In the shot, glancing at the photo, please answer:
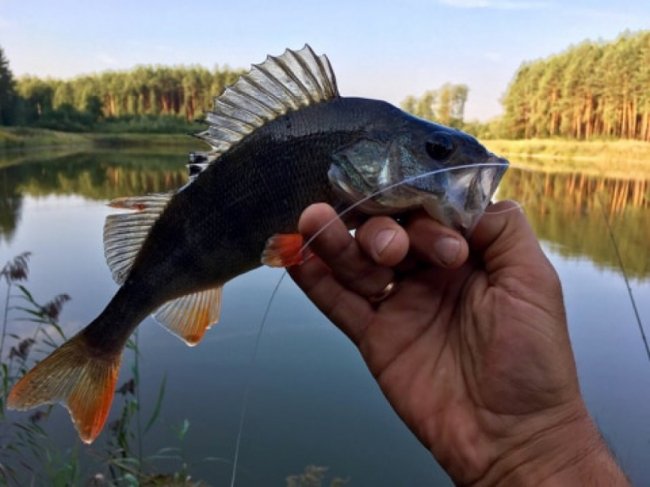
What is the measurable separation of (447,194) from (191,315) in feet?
4.00

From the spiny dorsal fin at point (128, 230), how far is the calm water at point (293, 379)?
5.66 feet

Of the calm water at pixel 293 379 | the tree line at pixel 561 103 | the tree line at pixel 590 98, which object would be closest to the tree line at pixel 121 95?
the tree line at pixel 561 103

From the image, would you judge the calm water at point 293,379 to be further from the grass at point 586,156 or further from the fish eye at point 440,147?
the grass at point 586,156

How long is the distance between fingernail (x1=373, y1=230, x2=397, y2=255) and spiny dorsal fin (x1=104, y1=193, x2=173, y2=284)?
908mm

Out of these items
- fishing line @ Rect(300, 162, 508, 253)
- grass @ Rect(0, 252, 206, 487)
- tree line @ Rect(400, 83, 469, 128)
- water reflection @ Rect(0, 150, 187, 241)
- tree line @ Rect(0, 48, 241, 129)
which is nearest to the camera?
fishing line @ Rect(300, 162, 508, 253)

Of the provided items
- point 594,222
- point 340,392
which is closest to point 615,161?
point 594,222

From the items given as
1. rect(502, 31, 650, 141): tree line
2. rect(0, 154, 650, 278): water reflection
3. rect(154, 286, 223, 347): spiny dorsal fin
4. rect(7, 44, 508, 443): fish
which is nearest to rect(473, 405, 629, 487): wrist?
rect(7, 44, 508, 443): fish

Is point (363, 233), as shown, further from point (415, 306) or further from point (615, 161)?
point (615, 161)

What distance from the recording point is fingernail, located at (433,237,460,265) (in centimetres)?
181

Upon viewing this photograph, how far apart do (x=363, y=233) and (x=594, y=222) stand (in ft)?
57.8

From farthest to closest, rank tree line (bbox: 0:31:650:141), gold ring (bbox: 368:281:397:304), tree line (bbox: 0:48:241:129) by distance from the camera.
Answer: tree line (bbox: 0:48:241:129)
tree line (bbox: 0:31:650:141)
gold ring (bbox: 368:281:397:304)

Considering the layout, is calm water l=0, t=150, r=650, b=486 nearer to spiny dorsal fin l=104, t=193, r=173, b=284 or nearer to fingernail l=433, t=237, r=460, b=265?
fingernail l=433, t=237, r=460, b=265

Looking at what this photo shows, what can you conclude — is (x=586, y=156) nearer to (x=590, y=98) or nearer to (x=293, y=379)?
(x=590, y=98)

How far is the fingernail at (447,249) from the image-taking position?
1811 mm
